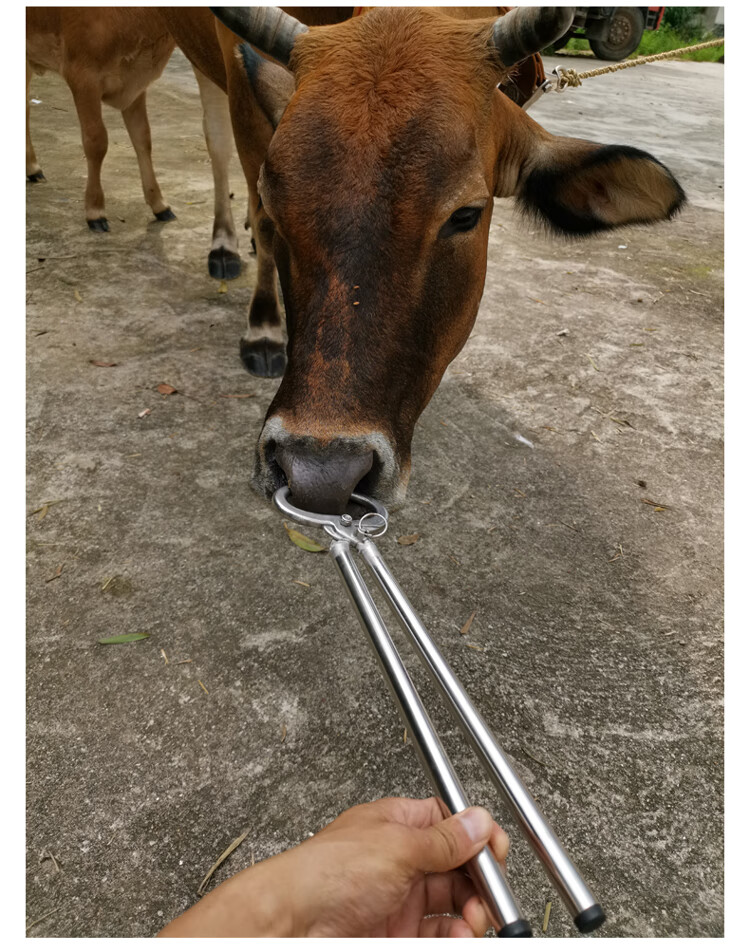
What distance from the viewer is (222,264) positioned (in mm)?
5102

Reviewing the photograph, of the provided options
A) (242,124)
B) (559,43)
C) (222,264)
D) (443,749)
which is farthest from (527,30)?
(559,43)

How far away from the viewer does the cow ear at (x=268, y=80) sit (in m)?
2.81

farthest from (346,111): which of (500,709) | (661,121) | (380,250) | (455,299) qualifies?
(661,121)

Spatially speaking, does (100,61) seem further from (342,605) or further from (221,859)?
(221,859)

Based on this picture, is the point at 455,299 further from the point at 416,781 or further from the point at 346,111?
the point at 416,781

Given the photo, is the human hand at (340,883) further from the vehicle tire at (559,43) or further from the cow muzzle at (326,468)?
the vehicle tire at (559,43)

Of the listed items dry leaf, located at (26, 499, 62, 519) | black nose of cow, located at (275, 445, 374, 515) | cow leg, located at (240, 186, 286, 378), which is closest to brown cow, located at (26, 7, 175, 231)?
cow leg, located at (240, 186, 286, 378)

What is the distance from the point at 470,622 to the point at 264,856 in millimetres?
1129

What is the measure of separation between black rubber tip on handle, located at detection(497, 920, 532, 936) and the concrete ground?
101 cm

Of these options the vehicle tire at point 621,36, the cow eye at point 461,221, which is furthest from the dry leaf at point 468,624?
the vehicle tire at point 621,36

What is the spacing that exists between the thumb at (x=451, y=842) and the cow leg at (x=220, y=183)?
15.2ft

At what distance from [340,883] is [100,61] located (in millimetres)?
5963

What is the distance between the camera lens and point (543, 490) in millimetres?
3385

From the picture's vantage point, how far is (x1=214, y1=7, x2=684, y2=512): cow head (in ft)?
6.45
